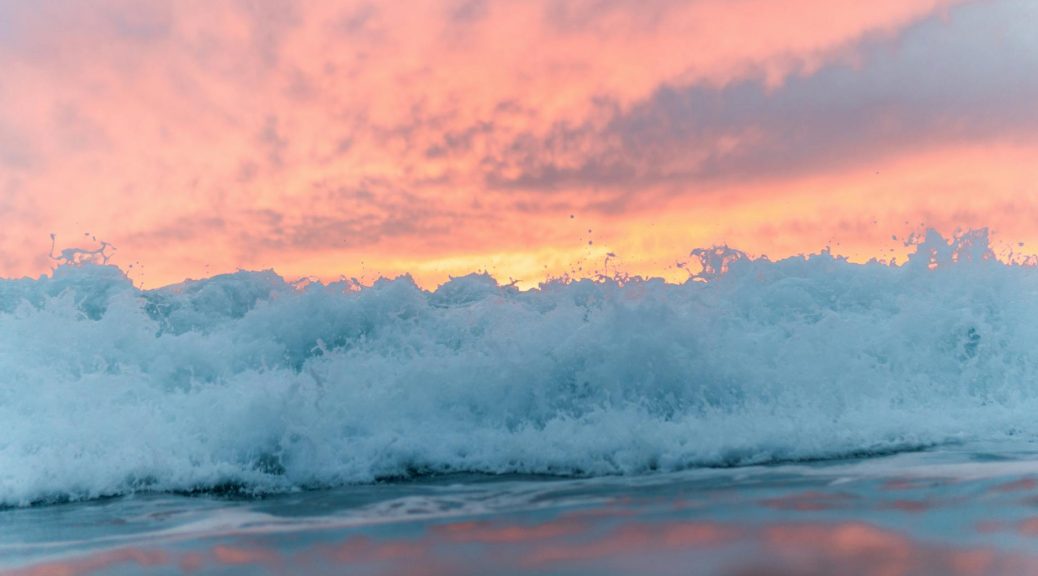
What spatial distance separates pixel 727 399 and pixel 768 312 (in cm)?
249

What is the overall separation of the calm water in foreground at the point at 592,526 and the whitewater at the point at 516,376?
25.7 inches

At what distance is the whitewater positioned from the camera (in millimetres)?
7059

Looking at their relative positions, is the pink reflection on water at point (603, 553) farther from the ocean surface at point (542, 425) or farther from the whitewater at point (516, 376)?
the whitewater at point (516, 376)

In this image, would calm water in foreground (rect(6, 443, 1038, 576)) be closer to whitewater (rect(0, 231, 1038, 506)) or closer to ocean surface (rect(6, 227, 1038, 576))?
ocean surface (rect(6, 227, 1038, 576))

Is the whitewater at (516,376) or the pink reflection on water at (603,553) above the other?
the whitewater at (516,376)

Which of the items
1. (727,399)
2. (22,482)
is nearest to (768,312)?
(727,399)

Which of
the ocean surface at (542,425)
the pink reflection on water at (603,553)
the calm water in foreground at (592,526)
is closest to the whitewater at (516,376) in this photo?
the ocean surface at (542,425)

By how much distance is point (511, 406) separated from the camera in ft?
27.9

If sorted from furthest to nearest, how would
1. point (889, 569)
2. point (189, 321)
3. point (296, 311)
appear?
point (189, 321)
point (296, 311)
point (889, 569)

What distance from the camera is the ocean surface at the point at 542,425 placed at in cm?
430

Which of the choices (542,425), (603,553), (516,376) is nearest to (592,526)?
(603,553)

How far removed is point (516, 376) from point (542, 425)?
2.13 feet

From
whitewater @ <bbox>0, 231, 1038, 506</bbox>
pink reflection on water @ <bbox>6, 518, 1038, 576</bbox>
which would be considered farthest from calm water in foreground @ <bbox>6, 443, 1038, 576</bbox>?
whitewater @ <bbox>0, 231, 1038, 506</bbox>

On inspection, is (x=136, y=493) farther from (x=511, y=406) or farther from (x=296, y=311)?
(x=296, y=311)
